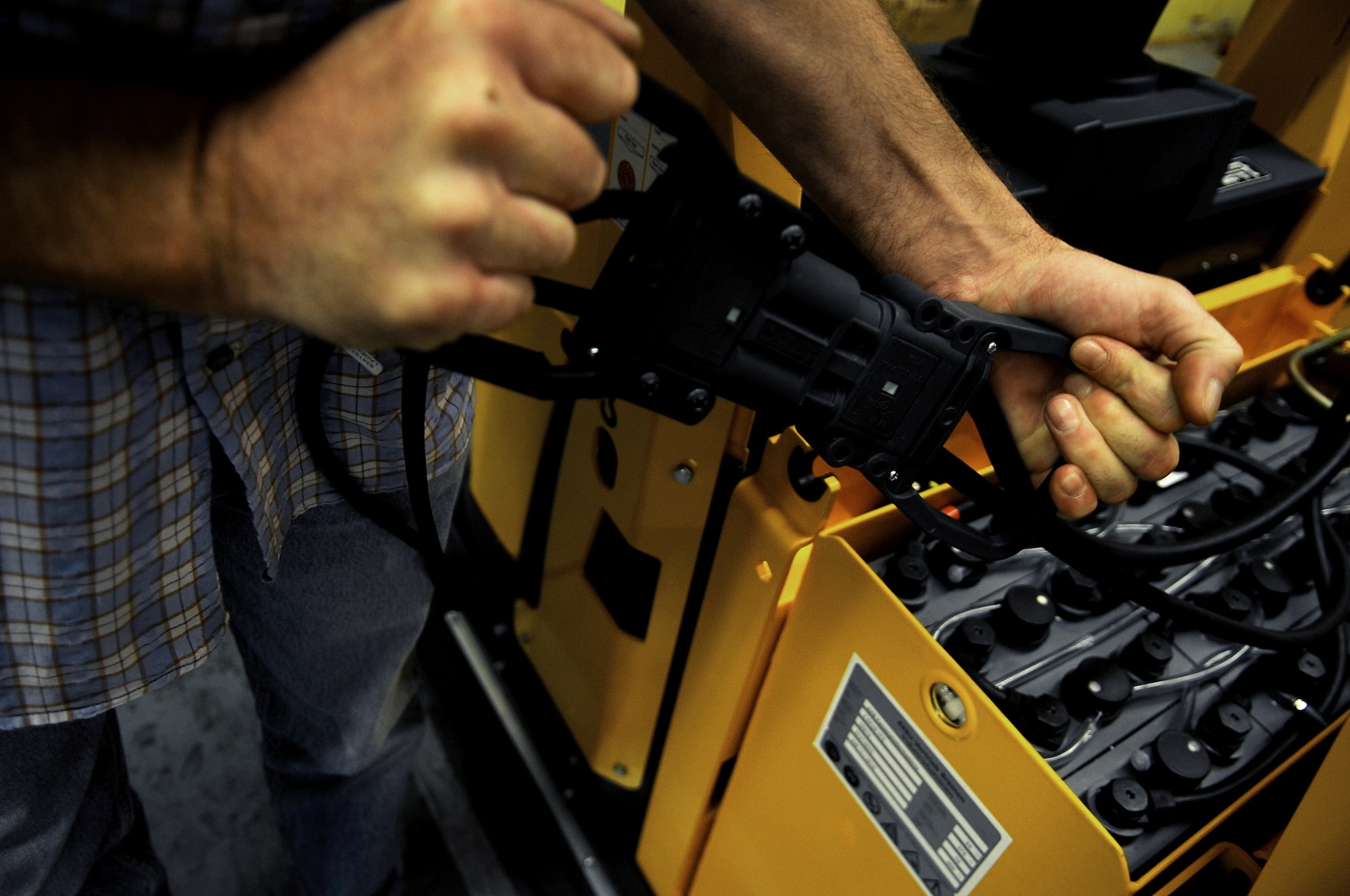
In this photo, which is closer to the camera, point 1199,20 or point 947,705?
point 947,705

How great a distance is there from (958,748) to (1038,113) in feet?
1.85

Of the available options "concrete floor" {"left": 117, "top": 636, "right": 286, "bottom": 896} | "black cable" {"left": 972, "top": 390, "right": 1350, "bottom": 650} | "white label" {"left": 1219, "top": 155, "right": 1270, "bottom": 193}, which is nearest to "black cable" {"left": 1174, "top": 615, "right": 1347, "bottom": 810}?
"black cable" {"left": 972, "top": 390, "right": 1350, "bottom": 650}

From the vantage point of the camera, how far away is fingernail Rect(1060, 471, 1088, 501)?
616 millimetres

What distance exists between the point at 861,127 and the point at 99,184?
493mm

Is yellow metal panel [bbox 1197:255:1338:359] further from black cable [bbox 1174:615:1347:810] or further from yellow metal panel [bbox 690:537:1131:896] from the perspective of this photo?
yellow metal panel [bbox 690:537:1131:896]

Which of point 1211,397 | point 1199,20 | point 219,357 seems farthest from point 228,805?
point 1199,20

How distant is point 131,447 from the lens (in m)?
0.50

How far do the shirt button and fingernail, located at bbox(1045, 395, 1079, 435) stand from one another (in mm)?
562

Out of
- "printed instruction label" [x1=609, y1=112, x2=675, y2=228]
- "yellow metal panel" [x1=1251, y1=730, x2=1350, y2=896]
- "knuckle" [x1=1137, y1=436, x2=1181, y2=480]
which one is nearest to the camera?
"yellow metal panel" [x1=1251, y1=730, x2=1350, y2=896]

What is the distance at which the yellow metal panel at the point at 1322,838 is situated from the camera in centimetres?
52

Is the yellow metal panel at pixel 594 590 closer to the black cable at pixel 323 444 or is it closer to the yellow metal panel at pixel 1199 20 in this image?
the black cable at pixel 323 444

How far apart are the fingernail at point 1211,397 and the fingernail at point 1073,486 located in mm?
92

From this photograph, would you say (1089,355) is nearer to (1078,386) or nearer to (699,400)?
(1078,386)

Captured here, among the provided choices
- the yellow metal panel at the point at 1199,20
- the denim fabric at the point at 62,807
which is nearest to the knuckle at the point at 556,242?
the denim fabric at the point at 62,807
